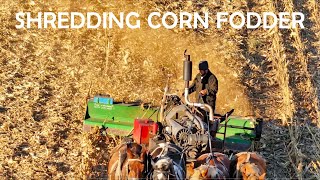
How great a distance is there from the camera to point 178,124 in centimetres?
901

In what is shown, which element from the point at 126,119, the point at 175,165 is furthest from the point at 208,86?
the point at 175,165

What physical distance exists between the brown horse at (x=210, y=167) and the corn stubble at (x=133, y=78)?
2568mm

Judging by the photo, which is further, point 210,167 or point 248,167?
point 248,167

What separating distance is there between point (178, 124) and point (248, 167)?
1.85m

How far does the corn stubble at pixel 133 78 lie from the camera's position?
1074cm

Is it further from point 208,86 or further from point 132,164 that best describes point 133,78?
point 132,164

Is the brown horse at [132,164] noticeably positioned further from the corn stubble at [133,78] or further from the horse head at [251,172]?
the corn stubble at [133,78]

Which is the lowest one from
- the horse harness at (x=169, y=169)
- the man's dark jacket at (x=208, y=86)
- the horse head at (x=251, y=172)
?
the horse head at (x=251, y=172)

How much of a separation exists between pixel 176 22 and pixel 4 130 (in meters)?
6.20

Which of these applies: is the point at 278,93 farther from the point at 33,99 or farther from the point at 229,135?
the point at 33,99

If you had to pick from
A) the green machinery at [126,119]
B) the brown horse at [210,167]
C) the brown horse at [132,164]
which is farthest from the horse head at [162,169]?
the green machinery at [126,119]

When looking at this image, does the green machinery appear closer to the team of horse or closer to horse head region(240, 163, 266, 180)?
the team of horse

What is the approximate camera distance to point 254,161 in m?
7.95

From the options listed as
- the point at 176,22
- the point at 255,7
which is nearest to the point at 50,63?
the point at 176,22
